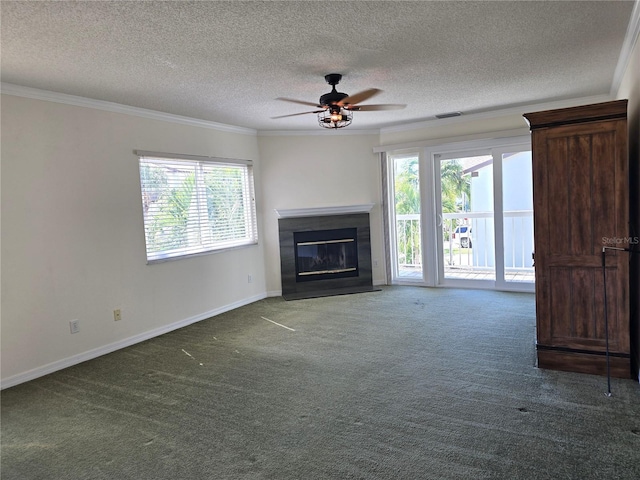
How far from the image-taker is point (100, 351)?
13.4 feet

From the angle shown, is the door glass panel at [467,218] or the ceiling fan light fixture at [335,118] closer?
the ceiling fan light fixture at [335,118]

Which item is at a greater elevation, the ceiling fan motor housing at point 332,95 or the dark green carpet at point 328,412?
the ceiling fan motor housing at point 332,95

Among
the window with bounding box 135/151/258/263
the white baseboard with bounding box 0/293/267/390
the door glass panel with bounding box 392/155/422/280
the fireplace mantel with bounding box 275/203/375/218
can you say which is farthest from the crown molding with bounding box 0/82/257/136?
the door glass panel with bounding box 392/155/422/280

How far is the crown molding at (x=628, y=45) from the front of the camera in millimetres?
2694

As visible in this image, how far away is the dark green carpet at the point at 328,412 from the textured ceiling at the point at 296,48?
8.02ft

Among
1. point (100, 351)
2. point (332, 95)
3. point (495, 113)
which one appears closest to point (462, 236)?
point (495, 113)

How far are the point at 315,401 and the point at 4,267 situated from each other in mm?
2729

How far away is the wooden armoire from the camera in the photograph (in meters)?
2.98

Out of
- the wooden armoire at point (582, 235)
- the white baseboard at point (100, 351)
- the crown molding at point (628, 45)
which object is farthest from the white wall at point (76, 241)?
the crown molding at point (628, 45)

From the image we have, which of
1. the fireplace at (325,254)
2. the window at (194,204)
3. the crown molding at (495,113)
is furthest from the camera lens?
the fireplace at (325,254)

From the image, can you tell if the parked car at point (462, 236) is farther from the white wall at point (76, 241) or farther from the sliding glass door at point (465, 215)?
the white wall at point (76, 241)

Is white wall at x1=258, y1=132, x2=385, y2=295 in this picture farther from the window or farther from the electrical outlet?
the electrical outlet

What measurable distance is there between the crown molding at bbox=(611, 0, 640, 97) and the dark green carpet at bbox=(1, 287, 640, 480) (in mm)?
2430

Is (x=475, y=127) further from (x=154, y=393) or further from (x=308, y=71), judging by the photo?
(x=154, y=393)
